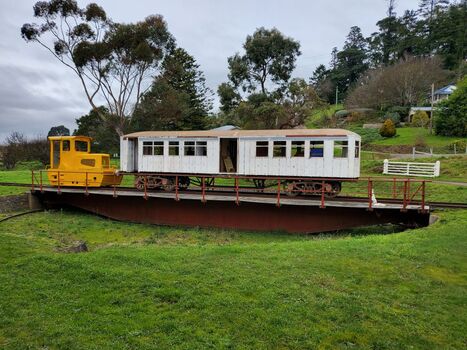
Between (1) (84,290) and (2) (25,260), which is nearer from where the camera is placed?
(1) (84,290)

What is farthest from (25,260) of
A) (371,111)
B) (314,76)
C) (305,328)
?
(314,76)

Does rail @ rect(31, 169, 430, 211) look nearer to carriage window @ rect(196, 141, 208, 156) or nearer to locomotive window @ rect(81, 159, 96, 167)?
locomotive window @ rect(81, 159, 96, 167)

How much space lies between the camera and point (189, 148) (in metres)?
17.8

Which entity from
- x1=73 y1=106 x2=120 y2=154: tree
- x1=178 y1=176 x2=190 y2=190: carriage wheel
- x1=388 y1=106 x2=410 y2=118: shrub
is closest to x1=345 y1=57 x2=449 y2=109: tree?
x1=388 y1=106 x2=410 y2=118: shrub

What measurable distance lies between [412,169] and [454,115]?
60.7 feet

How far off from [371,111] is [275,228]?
1892 inches

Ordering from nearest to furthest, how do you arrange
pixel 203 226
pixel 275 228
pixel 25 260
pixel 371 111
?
pixel 25 260, pixel 275 228, pixel 203 226, pixel 371 111

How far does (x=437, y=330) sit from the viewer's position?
5.26m

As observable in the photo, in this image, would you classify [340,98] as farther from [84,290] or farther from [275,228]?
[84,290]

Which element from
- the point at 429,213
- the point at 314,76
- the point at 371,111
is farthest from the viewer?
the point at 314,76

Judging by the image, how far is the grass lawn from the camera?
37.3 metres

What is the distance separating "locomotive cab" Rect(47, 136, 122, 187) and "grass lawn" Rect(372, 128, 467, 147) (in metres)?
31.1

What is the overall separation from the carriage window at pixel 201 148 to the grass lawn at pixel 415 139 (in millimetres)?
27856

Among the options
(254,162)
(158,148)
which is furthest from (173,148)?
(254,162)
